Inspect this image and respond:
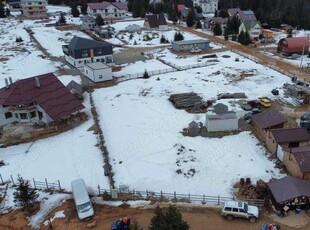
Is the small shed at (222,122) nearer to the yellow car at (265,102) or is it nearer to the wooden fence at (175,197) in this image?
the yellow car at (265,102)

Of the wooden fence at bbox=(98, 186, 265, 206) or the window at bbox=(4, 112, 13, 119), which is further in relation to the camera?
the window at bbox=(4, 112, 13, 119)

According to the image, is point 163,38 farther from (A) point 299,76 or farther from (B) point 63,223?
(B) point 63,223

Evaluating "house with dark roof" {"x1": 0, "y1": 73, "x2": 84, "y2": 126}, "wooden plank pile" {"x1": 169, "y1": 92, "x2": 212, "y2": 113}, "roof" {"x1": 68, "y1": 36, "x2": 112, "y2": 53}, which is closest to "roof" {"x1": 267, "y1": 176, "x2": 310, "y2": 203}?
"wooden plank pile" {"x1": 169, "y1": 92, "x2": 212, "y2": 113}

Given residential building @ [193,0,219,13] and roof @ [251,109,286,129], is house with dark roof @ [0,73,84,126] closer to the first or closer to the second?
roof @ [251,109,286,129]

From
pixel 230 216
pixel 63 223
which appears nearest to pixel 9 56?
pixel 63 223

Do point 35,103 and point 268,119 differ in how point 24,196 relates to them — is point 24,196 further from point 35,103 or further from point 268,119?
point 268,119

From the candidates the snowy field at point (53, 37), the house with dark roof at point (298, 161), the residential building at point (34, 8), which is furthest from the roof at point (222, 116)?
the residential building at point (34, 8)
